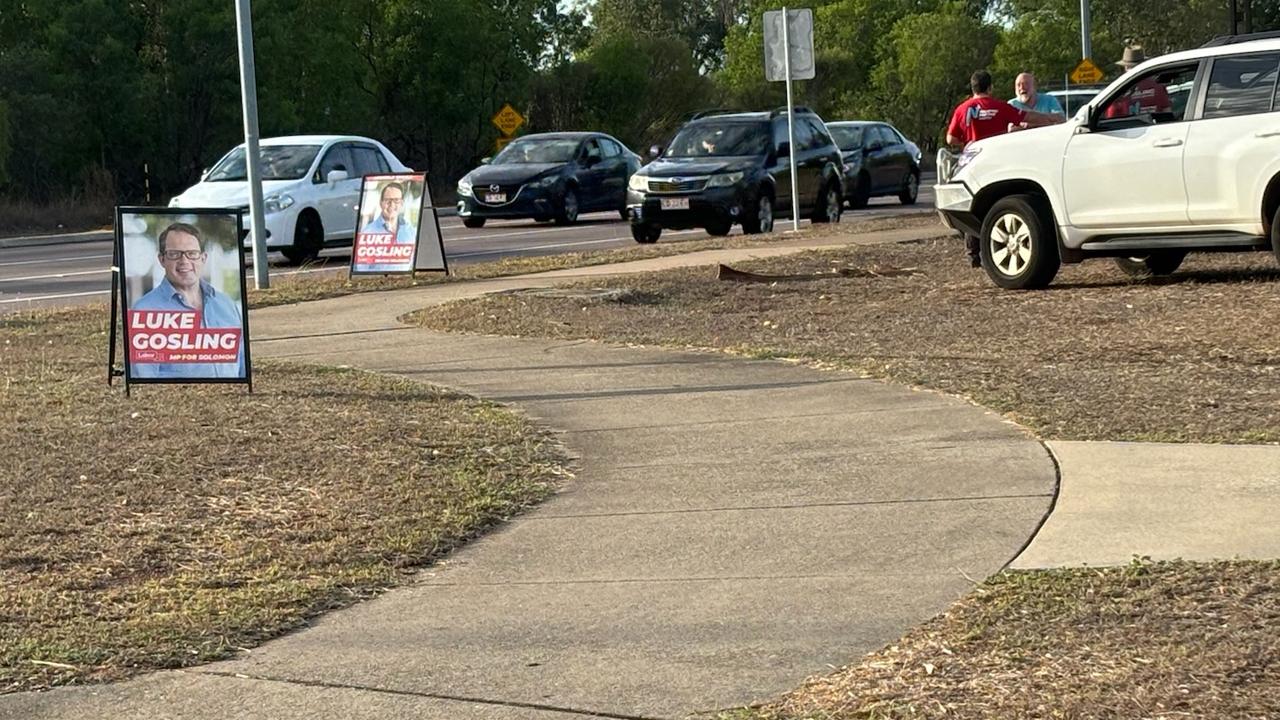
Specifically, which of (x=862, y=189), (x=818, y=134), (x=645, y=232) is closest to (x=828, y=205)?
(x=818, y=134)

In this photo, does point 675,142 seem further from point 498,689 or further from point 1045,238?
point 498,689

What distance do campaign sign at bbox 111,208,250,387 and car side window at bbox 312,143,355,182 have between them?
43.1 ft

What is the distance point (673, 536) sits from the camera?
705 centimetres

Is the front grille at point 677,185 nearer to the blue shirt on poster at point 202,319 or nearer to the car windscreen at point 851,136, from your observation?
the car windscreen at point 851,136

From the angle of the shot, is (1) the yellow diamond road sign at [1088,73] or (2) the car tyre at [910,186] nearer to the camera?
(2) the car tyre at [910,186]

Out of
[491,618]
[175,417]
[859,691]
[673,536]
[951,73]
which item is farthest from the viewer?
[951,73]

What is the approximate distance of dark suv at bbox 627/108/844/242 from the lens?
25.0 meters

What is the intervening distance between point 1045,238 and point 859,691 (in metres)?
10.6

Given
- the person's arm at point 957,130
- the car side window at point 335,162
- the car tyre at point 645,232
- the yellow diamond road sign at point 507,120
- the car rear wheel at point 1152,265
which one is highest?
the yellow diamond road sign at point 507,120

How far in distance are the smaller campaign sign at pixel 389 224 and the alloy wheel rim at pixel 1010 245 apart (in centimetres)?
568

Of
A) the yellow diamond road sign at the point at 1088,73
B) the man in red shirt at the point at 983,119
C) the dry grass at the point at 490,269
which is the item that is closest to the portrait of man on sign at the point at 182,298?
the dry grass at the point at 490,269

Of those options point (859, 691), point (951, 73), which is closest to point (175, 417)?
point (859, 691)

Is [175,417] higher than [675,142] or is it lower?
lower

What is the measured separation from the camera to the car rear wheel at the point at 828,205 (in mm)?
27562
